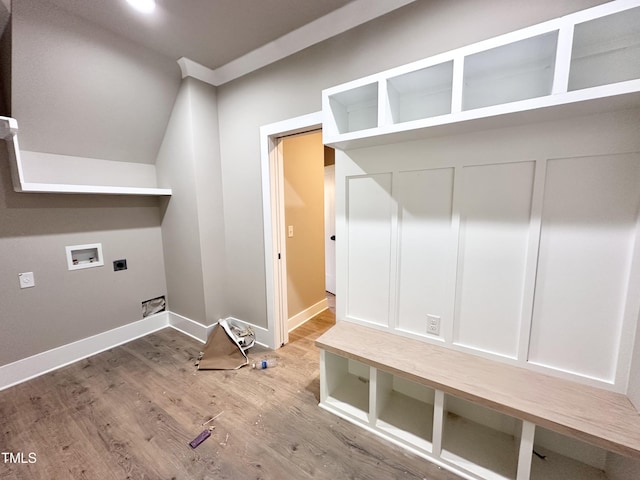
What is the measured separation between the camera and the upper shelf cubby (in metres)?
0.94

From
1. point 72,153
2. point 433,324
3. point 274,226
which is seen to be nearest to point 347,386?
point 433,324

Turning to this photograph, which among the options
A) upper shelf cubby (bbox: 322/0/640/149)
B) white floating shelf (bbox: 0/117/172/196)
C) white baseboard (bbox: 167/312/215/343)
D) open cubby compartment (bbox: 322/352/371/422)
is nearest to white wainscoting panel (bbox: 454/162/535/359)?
upper shelf cubby (bbox: 322/0/640/149)

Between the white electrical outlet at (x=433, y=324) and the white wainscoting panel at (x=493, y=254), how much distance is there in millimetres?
109

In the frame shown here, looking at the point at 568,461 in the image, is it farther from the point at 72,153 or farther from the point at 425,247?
the point at 72,153

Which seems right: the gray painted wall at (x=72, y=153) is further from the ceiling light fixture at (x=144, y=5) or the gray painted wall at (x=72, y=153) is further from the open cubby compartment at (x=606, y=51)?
the open cubby compartment at (x=606, y=51)

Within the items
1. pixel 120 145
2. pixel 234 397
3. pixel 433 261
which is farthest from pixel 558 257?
pixel 120 145

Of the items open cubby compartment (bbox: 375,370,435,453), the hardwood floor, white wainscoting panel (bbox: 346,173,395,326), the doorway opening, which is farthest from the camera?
the doorway opening

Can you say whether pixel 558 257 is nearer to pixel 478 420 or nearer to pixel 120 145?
pixel 478 420

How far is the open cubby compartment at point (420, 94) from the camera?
1326mm

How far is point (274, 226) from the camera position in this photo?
2361 mm

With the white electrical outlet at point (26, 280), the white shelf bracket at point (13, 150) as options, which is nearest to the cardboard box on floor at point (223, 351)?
the white electrical outlet at point (26, 280)

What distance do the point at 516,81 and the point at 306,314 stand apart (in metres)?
2.79

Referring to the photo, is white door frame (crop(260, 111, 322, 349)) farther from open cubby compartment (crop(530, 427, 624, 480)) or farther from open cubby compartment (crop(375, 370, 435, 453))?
open cubby compartment (crop(530, 427, 624, 480))

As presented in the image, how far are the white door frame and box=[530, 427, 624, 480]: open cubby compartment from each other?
1.97 meters
